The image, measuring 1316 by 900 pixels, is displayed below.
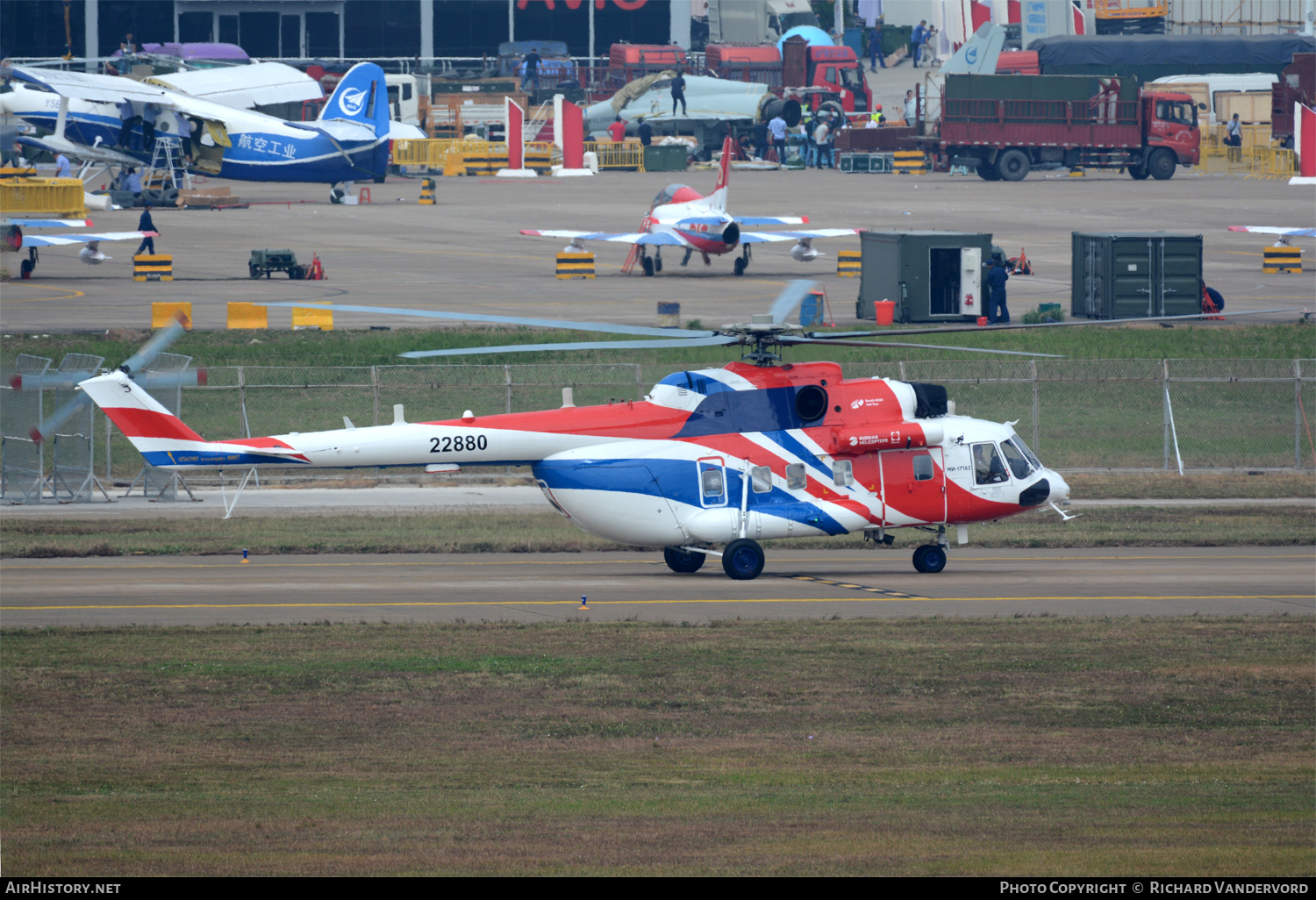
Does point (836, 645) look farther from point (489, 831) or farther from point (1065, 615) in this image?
point (489, 831)

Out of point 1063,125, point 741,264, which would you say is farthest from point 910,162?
point 741,264

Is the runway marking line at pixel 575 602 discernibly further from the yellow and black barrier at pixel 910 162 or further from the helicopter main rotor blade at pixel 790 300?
the yellow and black barrier at pixel 910 162

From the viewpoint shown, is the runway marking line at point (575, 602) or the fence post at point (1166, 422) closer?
the runway marking line at point (575, 602)

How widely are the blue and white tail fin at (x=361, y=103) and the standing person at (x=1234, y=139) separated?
160 ft

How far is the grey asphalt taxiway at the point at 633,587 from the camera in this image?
18.2 metres

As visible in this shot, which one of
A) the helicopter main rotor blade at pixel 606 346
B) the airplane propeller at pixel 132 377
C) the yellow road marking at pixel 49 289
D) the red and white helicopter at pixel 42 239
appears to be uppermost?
the red and white helicopter at pixel 42 239

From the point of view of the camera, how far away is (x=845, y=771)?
38.5ft

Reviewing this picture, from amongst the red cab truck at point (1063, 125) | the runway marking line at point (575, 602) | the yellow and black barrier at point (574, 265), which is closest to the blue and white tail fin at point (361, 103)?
the yellow and black barrier at point (574, 265)

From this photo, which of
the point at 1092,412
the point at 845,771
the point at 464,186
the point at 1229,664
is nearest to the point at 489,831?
the point at 845,771

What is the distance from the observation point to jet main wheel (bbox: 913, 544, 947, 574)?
2103cm

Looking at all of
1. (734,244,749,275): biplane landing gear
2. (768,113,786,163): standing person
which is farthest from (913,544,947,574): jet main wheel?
(768,113,786,163): standing person

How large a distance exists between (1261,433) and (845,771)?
74.9ft

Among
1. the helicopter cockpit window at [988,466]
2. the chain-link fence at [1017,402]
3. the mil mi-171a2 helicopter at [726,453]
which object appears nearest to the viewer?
the mil mi-171a2 helicopter at [726,453]

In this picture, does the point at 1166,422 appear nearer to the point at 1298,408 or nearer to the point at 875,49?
the point at 1298,408
